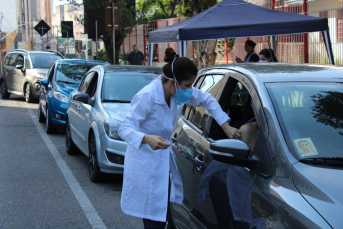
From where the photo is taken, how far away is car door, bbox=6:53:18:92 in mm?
18578

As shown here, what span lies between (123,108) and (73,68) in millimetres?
5405

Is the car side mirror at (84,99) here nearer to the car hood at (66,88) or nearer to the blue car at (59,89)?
the blue car at (59,89)

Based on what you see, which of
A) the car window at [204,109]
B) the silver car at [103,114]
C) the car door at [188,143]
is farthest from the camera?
the silver car at [103,114]

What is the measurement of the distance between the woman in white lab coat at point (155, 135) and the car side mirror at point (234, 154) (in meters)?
0.57

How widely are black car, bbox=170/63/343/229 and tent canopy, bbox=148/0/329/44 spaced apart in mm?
6594

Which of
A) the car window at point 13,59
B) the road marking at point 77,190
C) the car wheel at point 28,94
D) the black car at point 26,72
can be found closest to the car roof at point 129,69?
the road marking at point 77,190

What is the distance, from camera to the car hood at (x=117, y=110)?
698 cm

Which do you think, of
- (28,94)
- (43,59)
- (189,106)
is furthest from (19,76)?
(189,106)

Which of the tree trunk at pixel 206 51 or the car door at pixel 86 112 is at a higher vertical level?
the tree trunk at pixel 206 51

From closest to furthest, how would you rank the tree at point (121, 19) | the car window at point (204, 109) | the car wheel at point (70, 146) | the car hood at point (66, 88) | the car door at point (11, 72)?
the car window at point (204, 109), the car wheel at point (70, 146), the car hood at point (66, 88), the car door at point (11, 72), the tree at point (121, 19)

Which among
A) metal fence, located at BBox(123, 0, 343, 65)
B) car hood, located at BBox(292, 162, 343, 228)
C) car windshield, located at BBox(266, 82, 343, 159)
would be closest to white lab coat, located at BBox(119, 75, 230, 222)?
car windshield, located at BBox(266, 82, 343, 159)

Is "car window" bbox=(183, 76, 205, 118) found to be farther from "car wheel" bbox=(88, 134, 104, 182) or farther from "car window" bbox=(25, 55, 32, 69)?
"car window" bbox=(25, 55, 32, 69)

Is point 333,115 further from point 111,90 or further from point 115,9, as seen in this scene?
point 115,9

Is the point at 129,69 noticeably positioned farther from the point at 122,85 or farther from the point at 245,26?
the point at 245,26
